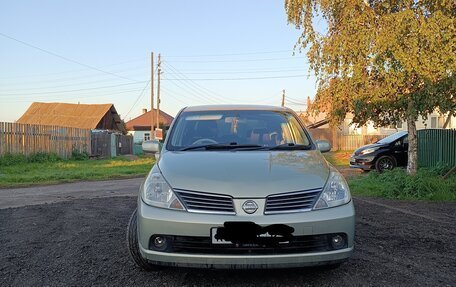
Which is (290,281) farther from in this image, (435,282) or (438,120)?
Result: (438,120)

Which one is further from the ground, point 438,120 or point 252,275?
point 438,120

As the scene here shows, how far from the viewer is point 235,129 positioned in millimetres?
4691

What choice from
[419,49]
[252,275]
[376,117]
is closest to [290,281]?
[252,275]

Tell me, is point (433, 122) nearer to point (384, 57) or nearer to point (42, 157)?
point (384, 57)

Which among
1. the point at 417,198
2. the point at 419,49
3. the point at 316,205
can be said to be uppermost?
the point at 419,49

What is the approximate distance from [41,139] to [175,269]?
1768 centimetres

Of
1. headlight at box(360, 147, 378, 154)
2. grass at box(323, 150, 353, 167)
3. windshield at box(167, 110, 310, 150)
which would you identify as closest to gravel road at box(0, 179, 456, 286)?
windshield at box(167, 110, 310, 150)

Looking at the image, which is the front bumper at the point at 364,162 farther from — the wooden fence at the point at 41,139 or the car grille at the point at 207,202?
the wooden fence at the point at 41,139

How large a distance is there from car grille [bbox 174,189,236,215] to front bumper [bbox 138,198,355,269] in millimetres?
55

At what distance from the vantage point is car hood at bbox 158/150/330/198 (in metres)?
3.27

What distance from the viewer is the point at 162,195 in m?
3.38

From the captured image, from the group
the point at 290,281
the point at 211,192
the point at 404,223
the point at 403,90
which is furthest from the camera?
the point at 403,90

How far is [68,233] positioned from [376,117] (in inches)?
312

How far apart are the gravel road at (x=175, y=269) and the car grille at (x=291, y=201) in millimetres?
723
